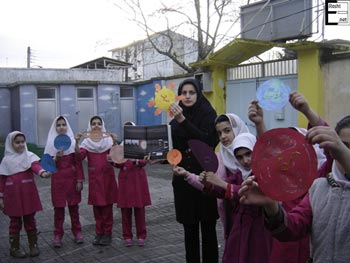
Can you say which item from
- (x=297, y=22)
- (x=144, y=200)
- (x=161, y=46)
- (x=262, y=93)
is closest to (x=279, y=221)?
(x=262, y=93)

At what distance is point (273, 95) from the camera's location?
2.56 meters

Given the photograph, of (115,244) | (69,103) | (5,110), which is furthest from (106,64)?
(115,244)

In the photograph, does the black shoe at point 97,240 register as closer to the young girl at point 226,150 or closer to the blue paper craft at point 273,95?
the young girl at point 226,150

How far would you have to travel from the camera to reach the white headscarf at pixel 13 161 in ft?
16.3

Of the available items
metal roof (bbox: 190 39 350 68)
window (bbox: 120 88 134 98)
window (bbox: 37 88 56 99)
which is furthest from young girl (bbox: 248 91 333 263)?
window (bbox: 120 88 134 98)

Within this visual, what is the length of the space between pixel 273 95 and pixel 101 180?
3.27 m

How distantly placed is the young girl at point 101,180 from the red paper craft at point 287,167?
3639 millimetres

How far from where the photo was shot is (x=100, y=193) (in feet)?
17.3

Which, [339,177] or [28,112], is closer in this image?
[339,177]

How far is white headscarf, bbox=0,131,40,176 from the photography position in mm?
4965

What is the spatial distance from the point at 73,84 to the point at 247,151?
14648mm

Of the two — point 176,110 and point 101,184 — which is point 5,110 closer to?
point 101,184

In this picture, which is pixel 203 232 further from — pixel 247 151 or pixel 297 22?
pixel 297 22

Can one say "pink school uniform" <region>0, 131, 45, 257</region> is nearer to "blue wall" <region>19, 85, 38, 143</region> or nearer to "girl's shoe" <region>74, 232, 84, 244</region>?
"girl's shoe" <region>74, 232, 84, 244</region>
